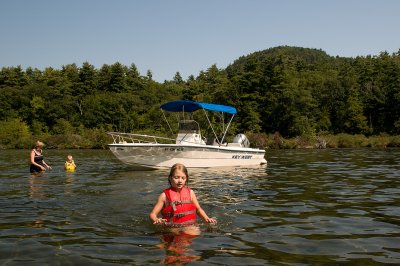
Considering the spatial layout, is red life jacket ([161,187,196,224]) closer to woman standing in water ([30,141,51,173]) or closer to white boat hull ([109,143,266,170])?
woman standing in water ([30,141,51,173])

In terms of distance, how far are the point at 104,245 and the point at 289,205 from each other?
553 cm

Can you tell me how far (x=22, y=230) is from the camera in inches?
302

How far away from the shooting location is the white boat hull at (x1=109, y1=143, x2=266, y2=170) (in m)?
20.5

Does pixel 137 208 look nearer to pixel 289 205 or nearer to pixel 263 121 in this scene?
pixel 289 205

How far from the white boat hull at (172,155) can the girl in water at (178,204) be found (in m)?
12.5

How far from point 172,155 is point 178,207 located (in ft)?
43.5

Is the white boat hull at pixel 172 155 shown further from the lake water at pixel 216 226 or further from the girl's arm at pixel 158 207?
the girl's arm at pixel 158 207

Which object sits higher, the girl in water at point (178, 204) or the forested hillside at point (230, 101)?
the forested hillside at point (230, 101)

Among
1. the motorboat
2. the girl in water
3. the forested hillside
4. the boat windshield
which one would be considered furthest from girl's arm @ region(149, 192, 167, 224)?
the forested hillside

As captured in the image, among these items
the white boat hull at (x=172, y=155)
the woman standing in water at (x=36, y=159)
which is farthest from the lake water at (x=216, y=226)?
the white boat hull at (x=172, y=155)

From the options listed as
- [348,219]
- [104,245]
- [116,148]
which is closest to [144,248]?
[104,245]

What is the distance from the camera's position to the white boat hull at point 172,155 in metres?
20.5

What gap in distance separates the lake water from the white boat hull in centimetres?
534

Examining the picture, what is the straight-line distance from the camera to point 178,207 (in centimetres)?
782
